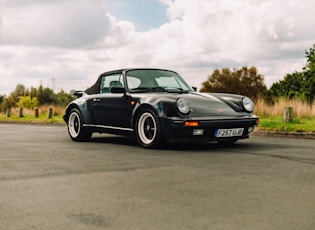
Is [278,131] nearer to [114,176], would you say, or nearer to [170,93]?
[170,93]

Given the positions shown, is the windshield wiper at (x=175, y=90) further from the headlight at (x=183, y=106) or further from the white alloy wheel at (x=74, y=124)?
the white alloy wheel at (x=74, y=124)

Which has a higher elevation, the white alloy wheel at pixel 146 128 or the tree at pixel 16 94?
the tree at pixel 16 94

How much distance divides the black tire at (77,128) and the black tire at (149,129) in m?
1.94

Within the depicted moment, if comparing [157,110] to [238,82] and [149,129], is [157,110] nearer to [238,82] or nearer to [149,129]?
[149,129]

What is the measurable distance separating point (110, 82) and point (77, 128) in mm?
1361

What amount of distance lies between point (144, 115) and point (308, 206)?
4848 mm

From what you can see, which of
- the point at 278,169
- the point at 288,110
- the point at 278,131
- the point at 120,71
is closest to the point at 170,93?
the point at 120,71

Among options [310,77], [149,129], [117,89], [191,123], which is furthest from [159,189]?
[310,77]

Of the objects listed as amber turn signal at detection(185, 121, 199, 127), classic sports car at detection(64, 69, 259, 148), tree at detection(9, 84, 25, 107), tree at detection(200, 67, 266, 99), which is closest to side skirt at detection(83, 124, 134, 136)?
classic sports car at detection(64, 69, 259, 148)

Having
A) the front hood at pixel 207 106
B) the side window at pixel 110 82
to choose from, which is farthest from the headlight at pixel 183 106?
the side window at pixel 110 82

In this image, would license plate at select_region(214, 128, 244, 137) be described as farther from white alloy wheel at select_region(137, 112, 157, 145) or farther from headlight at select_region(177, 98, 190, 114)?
white alloy wheel at select_region(137, 112, 157, 145)

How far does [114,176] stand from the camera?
5.61 m

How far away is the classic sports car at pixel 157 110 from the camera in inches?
321

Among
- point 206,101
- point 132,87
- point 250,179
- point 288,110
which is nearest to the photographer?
point 250,179
